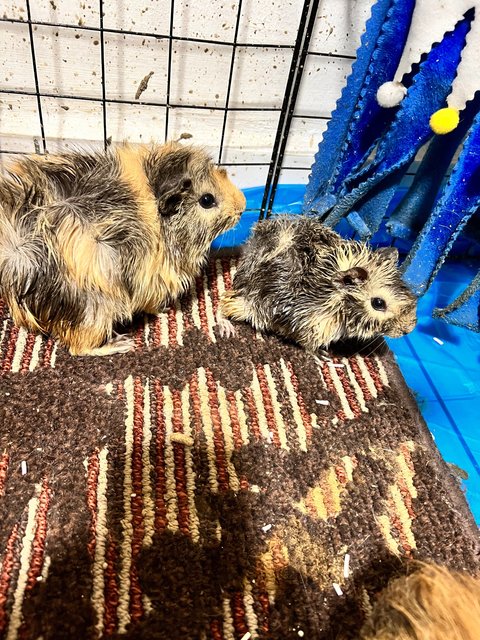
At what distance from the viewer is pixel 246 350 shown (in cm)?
185

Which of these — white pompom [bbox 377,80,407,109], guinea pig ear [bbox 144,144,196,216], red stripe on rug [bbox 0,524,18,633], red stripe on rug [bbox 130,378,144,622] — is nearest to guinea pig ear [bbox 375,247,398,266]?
white pompom [bbox 377,80,407,109]

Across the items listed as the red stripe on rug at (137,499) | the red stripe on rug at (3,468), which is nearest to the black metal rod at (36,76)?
the red stripe on rug at (137,499)

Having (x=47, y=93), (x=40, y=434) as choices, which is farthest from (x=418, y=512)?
(x=47, y=93)

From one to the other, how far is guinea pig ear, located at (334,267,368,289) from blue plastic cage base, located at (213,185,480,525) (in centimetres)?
55

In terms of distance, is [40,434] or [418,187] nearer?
[40,434]

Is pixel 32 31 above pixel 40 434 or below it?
above

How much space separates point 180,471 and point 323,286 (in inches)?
30.2

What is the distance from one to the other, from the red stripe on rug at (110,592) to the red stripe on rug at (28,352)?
66 centimetres

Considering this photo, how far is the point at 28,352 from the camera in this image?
5.58ft

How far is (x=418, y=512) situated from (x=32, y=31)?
2.25m

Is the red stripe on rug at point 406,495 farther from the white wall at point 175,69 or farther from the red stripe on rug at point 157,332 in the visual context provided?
the white wall at point 175,69

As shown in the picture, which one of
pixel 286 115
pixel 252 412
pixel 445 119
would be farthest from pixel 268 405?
pixel 286 115

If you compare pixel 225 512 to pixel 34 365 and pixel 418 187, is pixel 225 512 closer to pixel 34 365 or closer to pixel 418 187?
pixel 34 365

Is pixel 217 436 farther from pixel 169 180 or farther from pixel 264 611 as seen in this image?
pixel 169 180
